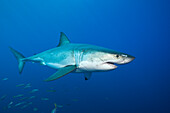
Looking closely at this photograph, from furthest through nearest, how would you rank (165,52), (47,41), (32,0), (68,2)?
1. (165,52)
2. (47,41)
3. (68,2)
4. (32,0)

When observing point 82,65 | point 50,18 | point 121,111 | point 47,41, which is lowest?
point 121,111

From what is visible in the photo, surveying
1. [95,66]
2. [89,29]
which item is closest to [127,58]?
[95,66]

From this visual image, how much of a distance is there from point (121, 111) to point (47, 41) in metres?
85.7

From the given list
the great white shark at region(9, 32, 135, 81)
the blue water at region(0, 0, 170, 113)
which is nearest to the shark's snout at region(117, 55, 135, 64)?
the great white shark at region(9, 32, 135, 81)

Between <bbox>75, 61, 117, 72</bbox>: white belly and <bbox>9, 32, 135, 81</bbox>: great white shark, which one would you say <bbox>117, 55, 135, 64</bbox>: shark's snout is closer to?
<bbox>9, 32, 135, 81</bbox>: great white shark

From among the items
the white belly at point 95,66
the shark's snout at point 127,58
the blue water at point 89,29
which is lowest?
the white belly at point 95,66

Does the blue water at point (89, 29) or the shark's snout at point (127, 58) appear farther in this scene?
the blue water at point (89, 29)

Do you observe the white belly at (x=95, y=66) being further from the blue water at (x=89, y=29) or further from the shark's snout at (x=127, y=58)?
the blue water at (x=89, y=29)

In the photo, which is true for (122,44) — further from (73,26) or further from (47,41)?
(47,41)

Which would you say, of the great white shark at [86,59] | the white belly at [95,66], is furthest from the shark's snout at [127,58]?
the white belly at [95,66]

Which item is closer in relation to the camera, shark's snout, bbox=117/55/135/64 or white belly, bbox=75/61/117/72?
shark's snout, bbox=117/55/135/64

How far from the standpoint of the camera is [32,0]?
4391cm

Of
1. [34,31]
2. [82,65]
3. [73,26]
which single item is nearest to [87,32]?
[73,26]

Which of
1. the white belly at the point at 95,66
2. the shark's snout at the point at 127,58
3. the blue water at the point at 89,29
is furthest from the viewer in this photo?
the blue water at the point at 89,29
